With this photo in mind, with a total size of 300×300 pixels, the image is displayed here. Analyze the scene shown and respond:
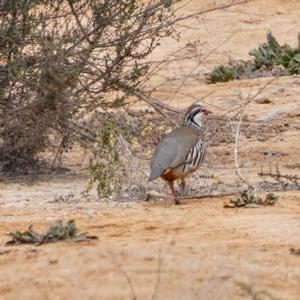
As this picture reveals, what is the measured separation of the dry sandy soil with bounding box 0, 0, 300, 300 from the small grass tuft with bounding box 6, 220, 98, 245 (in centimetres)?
8

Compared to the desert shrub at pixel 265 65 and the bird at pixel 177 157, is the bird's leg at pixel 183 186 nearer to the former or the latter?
the bird at pixel 177 157

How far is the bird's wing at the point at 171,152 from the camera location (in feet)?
35.1

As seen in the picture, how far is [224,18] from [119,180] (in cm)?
1172

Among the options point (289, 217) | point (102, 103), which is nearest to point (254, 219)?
point (289, 217)

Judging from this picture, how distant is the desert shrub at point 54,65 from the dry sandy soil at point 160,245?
529 mm

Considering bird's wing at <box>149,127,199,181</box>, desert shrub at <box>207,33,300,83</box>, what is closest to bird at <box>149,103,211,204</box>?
bird's wing at <box>149,127,199,181</box>

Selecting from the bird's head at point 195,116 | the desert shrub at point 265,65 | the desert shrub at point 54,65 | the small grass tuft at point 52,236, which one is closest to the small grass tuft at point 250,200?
the bird's head at point 195,116

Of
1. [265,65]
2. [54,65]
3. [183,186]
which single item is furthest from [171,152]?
[265,65]

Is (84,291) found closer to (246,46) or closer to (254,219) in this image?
(254,219)

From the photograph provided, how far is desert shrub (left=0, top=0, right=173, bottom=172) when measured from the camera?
41.1ft

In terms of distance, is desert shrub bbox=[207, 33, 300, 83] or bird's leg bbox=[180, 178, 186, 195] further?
desert shrub bbox=[207, 33, 300, 83]

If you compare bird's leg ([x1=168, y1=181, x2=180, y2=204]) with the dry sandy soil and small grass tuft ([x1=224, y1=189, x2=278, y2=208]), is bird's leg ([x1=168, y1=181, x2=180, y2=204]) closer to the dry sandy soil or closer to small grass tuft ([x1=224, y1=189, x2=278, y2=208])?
the dry sandy soil

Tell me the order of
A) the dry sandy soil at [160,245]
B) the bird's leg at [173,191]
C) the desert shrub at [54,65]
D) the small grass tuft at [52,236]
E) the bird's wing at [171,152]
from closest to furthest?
the dry sandy soil at [160,245] < the small grass tuft at [52,236] < the bird's wing at [171,152] < the bird's leg at [173,191] < the desert shrub at [54,65]

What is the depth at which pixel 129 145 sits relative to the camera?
12242mm
